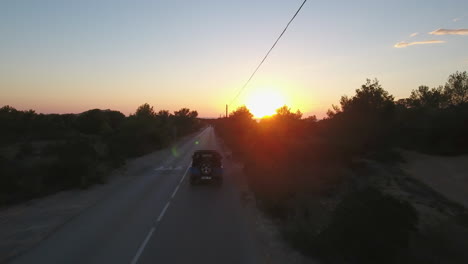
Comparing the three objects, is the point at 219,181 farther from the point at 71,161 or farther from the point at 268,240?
the point at 268,240

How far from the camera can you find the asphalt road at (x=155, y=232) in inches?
317

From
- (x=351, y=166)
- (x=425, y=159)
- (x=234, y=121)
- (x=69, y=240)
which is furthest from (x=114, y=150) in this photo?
(x=234, y=121)

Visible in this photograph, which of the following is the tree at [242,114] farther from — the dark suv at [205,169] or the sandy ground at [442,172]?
the dark suv at [205,169]

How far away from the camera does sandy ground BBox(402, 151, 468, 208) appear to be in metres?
21.4

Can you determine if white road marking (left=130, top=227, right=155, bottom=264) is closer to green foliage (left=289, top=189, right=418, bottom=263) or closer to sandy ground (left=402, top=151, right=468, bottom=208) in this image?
green foliage (left=289, top=189, right=418, bottom=263)

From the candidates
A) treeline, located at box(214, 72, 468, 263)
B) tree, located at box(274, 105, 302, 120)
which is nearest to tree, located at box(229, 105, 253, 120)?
treeline, located at box(214, 72, 468, 263)

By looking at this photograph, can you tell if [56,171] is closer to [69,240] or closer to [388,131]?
[69,240]

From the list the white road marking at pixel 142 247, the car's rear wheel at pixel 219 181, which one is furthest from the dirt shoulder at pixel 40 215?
the car's rear wheel at pixel 219 181

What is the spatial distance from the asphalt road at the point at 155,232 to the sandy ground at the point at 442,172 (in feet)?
50.5

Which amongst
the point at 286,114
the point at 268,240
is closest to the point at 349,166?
the point at 268,240

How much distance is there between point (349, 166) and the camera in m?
26.9

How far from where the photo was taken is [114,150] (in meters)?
→ 26.8

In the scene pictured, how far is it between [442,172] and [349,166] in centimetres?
715

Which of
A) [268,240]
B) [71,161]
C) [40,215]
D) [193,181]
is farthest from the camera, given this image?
[71,161]
